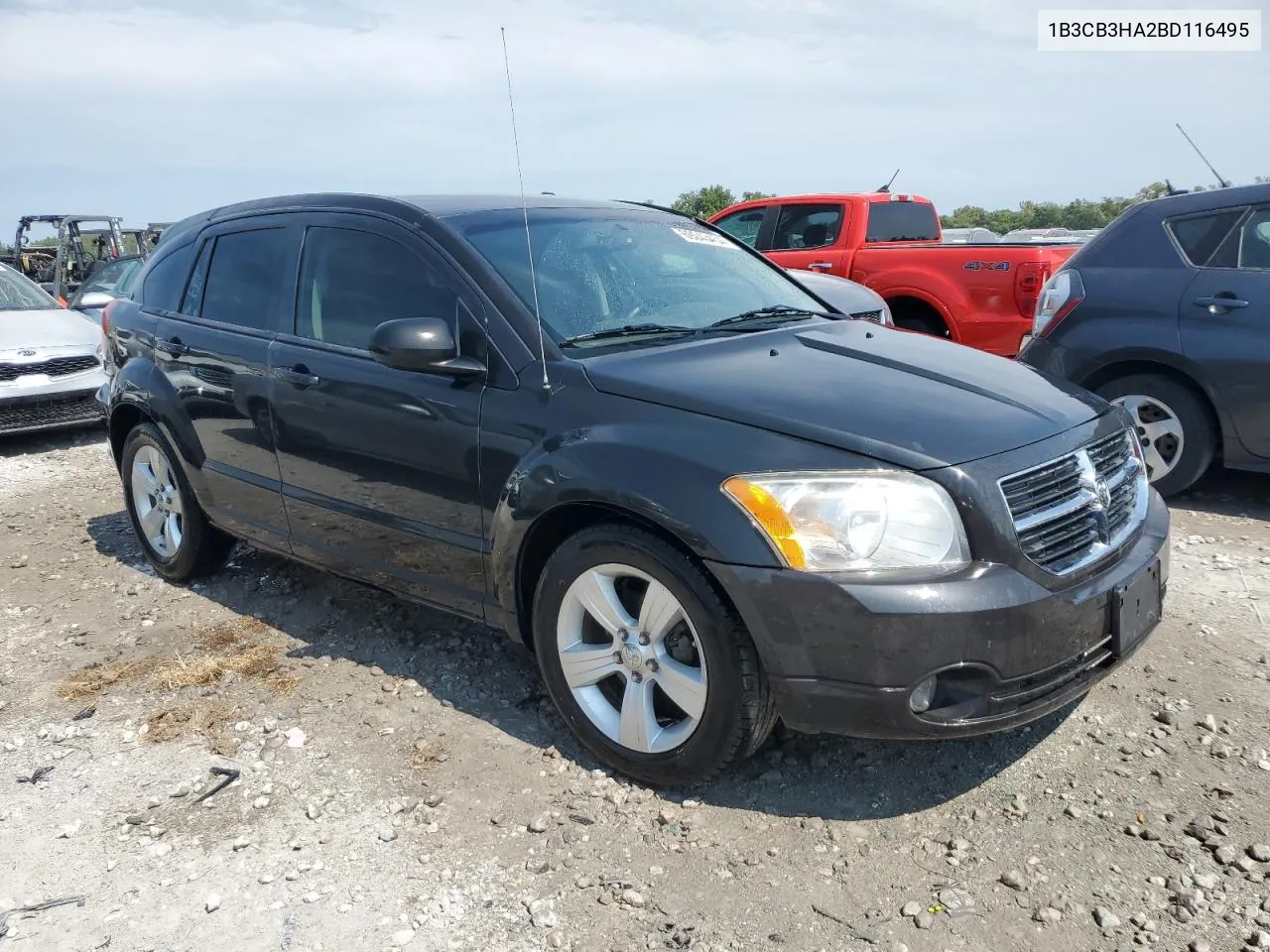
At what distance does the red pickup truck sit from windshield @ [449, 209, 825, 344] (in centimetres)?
336

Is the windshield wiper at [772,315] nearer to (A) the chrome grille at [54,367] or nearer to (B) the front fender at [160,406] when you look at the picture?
(B) the front fender at [160,406]

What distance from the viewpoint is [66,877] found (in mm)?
2785

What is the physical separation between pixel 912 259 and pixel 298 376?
5970mm

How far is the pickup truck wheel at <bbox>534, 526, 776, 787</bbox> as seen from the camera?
2730 mm

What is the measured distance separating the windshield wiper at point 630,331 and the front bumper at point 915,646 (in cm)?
101

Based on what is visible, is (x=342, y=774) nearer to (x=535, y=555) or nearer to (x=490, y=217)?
(x=535, y=555)

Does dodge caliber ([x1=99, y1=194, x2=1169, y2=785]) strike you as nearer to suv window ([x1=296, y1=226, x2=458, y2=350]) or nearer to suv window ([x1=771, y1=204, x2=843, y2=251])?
suv window ([x1=296, y1=226, x2=458, y2=350])

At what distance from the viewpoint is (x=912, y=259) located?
8.50 m

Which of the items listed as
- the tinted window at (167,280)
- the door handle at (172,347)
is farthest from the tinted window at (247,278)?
the tinted window at (167,280)

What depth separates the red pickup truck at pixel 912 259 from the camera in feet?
25.8

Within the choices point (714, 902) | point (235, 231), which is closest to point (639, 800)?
point (714, 902)

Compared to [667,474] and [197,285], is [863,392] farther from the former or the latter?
[197,285]

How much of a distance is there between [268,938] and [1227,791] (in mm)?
2589

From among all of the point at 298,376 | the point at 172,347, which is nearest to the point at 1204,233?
the point at 298,376
